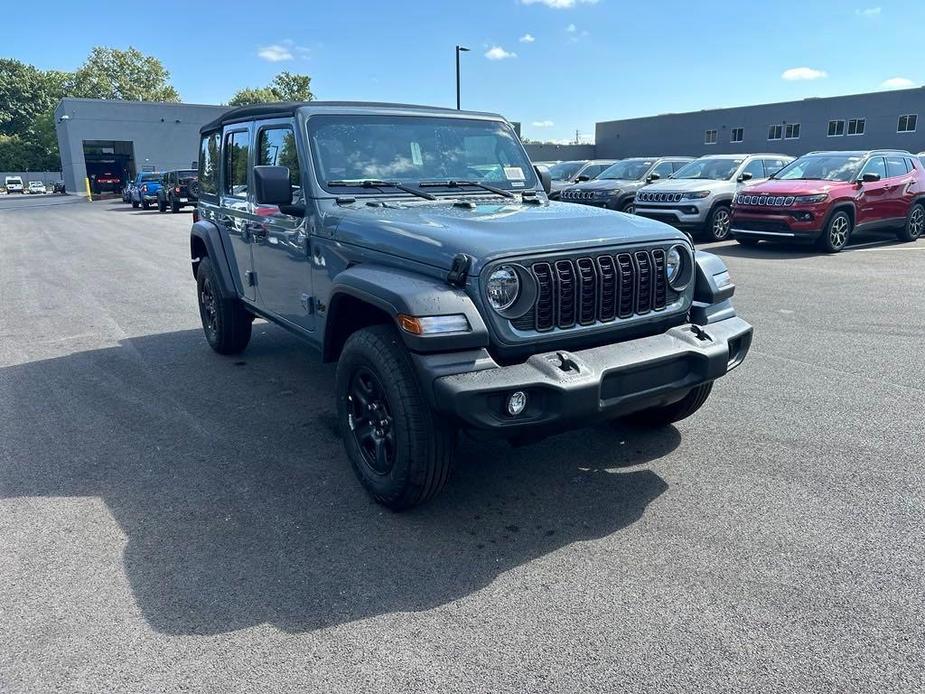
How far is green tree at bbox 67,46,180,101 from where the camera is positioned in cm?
9044

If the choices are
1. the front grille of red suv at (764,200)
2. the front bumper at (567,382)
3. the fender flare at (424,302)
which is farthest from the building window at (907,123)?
the fender flare at (424,302)

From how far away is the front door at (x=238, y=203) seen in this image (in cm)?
521

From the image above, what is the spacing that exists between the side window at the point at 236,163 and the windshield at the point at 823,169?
10.6 meters

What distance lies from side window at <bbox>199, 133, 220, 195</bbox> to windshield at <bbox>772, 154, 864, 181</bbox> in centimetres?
1046

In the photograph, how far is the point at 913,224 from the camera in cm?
1311

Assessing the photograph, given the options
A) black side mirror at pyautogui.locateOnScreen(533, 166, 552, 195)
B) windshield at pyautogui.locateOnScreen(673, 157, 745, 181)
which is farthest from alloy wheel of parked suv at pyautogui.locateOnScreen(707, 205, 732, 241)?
black side mirror at pyautogui.locateOnScreen(533, 166, 552, 195)

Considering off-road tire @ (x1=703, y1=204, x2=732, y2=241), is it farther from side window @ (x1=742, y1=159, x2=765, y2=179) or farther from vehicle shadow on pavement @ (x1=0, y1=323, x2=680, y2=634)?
vehicle shadow on pavement @ (x1=0, y1=323, x2=680, y2=634)

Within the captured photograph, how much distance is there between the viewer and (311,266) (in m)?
4.21

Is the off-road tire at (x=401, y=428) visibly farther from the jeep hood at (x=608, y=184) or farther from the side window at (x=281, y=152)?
the jeep hood at (x=608, y=184)

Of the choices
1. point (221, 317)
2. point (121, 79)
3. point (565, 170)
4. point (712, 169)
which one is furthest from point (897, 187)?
point (121, 79)

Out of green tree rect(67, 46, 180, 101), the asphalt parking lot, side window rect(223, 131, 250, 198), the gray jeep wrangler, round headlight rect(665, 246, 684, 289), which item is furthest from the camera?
green tree rect(67, 46, 180, 101)

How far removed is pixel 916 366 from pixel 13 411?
7.04m

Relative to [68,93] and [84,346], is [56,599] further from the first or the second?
[68,93]

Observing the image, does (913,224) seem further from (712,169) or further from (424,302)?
(424,302)
